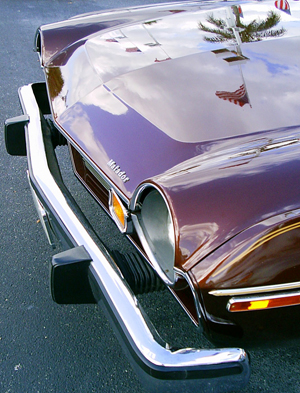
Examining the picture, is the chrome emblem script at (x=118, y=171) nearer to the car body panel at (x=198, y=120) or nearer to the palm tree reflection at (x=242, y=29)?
the car body panel at (x=198, y=120)

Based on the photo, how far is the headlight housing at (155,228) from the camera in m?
1.32

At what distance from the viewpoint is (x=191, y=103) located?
170 cm

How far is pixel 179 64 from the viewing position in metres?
1.92

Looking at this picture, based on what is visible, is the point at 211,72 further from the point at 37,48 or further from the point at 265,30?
the point at 37,48

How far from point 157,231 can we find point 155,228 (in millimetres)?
15

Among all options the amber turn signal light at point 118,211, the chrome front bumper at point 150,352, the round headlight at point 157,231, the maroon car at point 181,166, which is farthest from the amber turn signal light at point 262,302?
the amber turn signal light at point 118,211

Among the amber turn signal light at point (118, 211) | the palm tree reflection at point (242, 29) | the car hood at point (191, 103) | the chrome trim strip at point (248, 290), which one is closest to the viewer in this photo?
the chrome trim strip at point (248, 290)

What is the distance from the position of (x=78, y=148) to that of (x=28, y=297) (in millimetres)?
818

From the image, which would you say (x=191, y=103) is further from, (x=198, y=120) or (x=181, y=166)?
(x=181, y=166)

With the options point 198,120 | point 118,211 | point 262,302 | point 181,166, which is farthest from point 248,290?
point 198,120

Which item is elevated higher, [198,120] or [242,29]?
[242,29]

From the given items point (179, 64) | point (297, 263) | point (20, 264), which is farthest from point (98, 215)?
point (297, 263)

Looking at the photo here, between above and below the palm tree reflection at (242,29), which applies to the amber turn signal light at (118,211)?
below

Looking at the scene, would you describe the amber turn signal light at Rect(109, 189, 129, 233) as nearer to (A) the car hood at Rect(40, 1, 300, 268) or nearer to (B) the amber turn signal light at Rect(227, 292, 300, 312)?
(A) the car hood at Rect(40, 1, 300, 268)
